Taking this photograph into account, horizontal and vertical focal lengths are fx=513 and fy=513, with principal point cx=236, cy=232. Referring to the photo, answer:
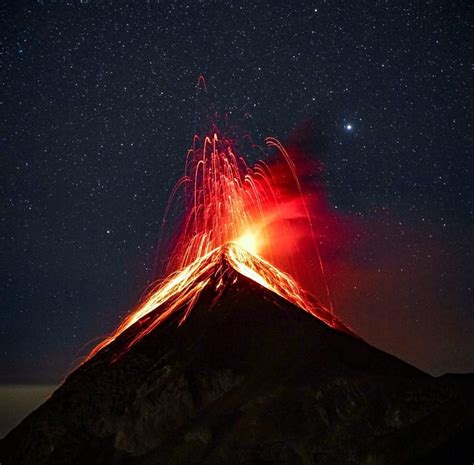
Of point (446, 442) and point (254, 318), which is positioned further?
point (254, 318)

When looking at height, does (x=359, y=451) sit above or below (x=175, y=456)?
below

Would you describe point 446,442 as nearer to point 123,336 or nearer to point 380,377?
point 380,377

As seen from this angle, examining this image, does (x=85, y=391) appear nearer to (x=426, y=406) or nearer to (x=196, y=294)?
(x=196, y=294)

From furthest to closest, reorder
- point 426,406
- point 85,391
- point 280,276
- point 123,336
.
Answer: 1. point 280,276
2. point 123,336
3. point 85,391
4. point 426,406

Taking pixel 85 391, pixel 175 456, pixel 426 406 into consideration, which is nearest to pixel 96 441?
pixel 85 391

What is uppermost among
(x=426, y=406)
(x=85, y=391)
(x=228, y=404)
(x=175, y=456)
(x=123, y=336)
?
(x=123, y=336)

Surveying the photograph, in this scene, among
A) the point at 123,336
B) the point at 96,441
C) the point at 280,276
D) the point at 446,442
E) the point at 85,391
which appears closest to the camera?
the point at 446,442

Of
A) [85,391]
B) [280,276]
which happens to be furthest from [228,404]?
[280,276]
